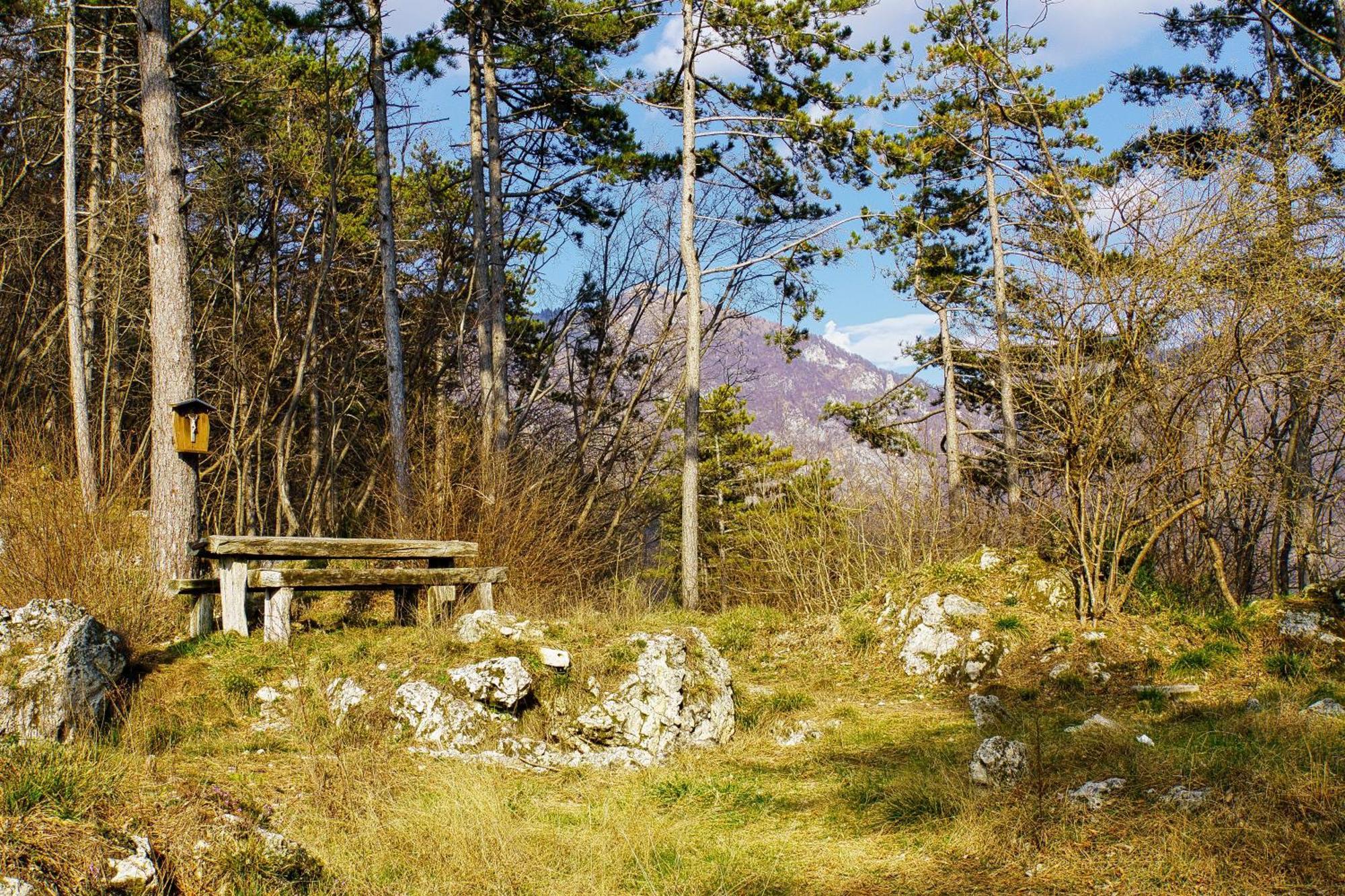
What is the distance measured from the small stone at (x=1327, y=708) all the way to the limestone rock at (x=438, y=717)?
516cm

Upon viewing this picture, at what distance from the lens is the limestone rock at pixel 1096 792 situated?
171 inches

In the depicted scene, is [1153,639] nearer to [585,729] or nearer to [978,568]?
[978,568]

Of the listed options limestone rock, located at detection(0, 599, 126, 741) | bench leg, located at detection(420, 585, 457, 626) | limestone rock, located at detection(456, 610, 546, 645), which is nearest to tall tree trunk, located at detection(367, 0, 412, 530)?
bench leg, located at detection(420, 585, 457, 626)

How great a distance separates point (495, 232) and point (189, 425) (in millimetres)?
7596

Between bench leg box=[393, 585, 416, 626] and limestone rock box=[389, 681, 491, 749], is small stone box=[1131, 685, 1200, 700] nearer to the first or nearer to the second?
limestone rock box=[389, 681, 491, 749]

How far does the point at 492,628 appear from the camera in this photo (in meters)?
6.73

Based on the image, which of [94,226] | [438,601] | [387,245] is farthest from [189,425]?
[94,226]

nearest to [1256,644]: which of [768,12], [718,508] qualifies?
[768,12]

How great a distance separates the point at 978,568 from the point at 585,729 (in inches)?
209

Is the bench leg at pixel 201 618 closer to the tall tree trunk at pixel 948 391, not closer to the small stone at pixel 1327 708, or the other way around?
the small stone at pixel 1327 708

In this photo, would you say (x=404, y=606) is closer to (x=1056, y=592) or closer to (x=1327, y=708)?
(x=1056, y=592)

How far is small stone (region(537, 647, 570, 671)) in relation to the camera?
6.29 meters

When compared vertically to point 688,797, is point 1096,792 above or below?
above

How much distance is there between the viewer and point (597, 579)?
13648mm
